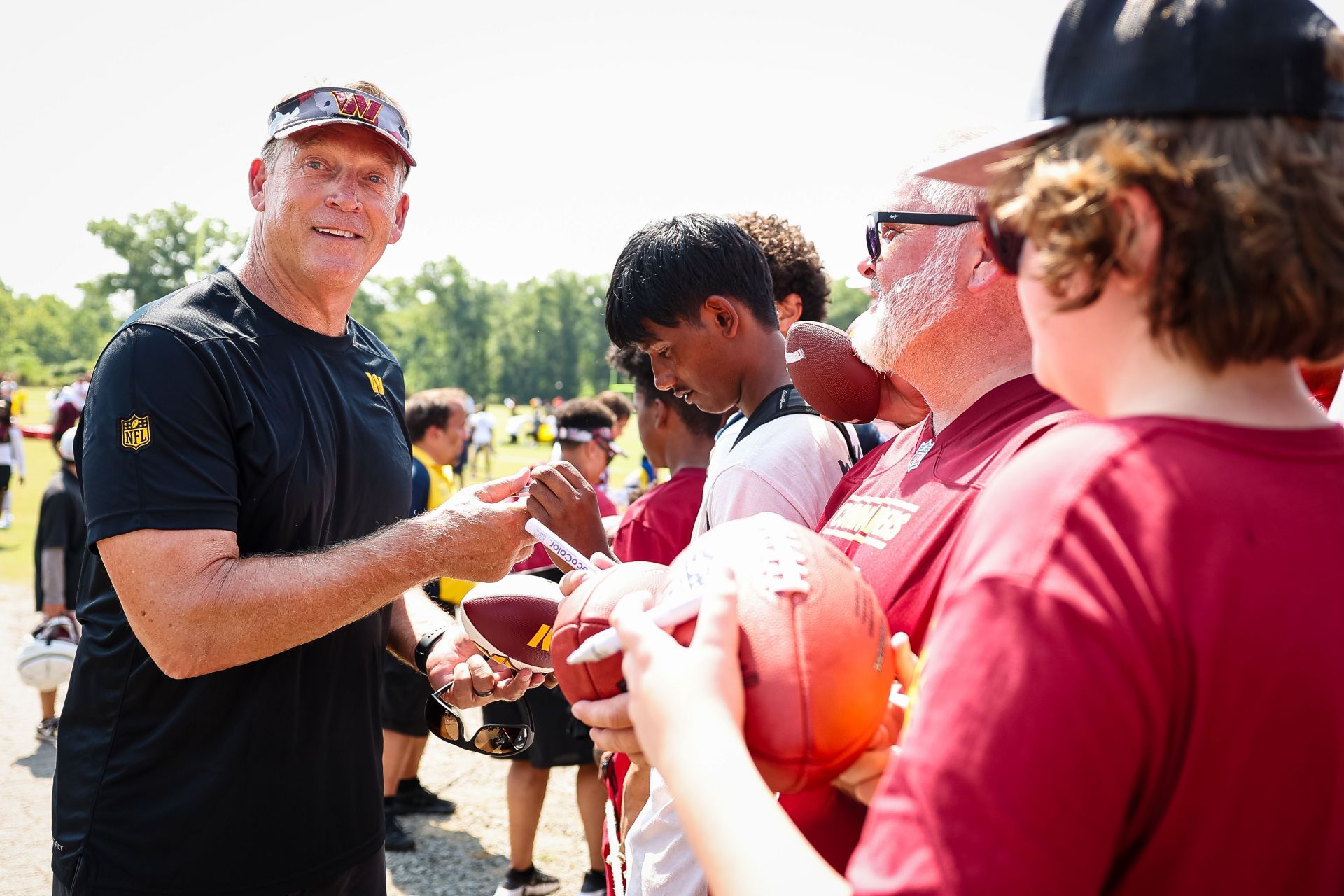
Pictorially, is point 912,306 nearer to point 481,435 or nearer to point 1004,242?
point 1004,242

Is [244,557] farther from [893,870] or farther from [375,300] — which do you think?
[375,300]

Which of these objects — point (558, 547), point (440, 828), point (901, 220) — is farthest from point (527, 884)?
point (901, 220)

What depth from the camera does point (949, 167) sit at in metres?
1.43

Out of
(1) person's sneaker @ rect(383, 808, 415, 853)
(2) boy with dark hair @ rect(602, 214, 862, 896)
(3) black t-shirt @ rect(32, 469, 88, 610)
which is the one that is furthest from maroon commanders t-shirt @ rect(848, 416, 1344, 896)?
(3) black t-shirt @ rect(32, 469, 88, 610)

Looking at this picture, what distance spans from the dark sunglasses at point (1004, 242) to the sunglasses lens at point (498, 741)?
2431 mm

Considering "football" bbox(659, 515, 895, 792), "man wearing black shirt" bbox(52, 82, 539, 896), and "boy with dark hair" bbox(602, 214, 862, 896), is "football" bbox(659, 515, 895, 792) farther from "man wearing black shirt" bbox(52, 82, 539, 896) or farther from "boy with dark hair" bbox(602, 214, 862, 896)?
"man wearing black shirt" bbox(52, 82, 539, 896)

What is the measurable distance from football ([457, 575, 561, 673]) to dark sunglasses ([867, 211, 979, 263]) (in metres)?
1.28

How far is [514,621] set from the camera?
274cm

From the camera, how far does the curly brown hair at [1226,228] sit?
982mm

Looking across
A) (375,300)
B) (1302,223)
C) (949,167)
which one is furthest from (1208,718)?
(375,300)

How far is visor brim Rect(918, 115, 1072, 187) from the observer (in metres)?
1.15


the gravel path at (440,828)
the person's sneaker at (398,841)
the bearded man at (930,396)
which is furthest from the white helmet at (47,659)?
the bearded man at (930,396)

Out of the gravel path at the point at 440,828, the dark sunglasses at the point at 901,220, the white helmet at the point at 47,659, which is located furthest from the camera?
the white helmet at the point at 47,659

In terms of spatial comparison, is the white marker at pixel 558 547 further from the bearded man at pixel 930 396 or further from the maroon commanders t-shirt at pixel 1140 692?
the maroon commanders t-shirt at pixel 1140 692
